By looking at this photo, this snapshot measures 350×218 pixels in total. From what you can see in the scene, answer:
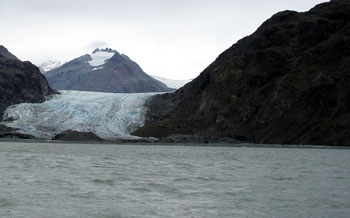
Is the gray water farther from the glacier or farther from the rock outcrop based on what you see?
the glacier

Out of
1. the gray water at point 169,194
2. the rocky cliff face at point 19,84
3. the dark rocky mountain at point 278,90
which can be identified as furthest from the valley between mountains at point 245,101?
the gray water at point 169,194

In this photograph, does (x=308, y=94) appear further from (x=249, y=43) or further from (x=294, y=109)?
(x=249, y=43)

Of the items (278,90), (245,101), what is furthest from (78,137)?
(278,90)

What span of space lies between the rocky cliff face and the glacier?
5.19 metres

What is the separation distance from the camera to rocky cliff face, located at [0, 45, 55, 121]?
116562mm

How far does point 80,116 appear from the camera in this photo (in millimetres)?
105312

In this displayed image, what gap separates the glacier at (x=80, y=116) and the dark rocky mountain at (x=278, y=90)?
14.6ft

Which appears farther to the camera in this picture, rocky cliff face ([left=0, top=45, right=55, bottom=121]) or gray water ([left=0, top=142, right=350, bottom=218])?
rocky cliff face ([left=0, top=45, right=55, bottom=121])

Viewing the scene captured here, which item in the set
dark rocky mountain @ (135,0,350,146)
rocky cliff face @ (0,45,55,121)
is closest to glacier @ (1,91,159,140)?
dark rocky mountain @ (135,0,350,146)

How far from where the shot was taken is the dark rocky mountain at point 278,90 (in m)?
78.4

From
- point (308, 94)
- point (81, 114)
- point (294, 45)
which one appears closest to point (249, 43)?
point (294, 45)

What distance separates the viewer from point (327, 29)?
3986 inches

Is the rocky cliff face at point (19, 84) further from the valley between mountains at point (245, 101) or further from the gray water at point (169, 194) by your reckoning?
the gray water at point (169, 194)

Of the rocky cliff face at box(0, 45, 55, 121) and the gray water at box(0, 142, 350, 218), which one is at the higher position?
the rocky cliff face at box(0, 45, 55, 121)
